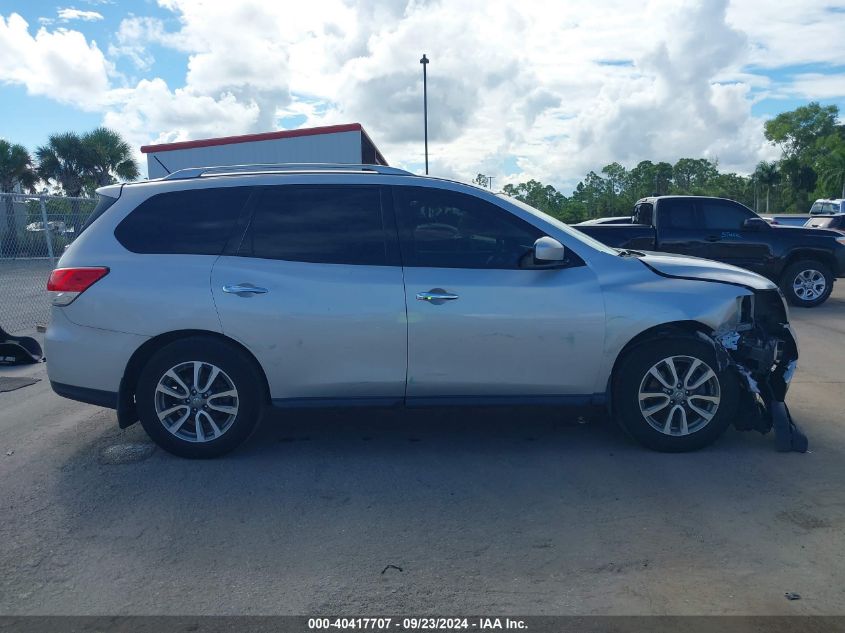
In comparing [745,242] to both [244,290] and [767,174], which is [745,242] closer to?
[244,290]

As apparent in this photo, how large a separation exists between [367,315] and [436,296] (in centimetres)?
47

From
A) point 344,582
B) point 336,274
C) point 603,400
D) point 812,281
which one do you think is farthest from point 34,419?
point 812,281

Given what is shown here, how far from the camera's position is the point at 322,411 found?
620 cm

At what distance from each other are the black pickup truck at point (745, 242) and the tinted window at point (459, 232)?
7596mm

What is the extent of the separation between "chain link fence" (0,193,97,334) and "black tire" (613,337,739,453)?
30.3 feet

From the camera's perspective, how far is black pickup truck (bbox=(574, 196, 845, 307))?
12516 mm

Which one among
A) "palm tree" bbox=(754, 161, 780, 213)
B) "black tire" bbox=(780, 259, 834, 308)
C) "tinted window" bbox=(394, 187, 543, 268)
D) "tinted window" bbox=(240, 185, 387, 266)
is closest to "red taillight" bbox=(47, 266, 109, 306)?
"tinted window" bbox=(240, 185, 387, 266)

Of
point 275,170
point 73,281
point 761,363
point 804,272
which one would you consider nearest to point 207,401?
point 73,281

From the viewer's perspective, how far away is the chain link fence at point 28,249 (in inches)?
423

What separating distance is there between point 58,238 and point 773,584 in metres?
11.7

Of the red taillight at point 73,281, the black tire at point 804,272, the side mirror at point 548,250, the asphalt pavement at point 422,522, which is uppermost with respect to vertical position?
the side mirror at point 548,250

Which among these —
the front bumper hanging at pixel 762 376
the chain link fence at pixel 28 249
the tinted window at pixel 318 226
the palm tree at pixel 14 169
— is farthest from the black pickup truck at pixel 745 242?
the palm tree at pixel 14 169

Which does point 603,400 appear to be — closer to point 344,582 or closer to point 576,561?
point 576,561

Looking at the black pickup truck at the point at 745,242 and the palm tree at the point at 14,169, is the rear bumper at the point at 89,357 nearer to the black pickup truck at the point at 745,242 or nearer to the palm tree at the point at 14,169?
the black pickup truck at the point at 745,242
